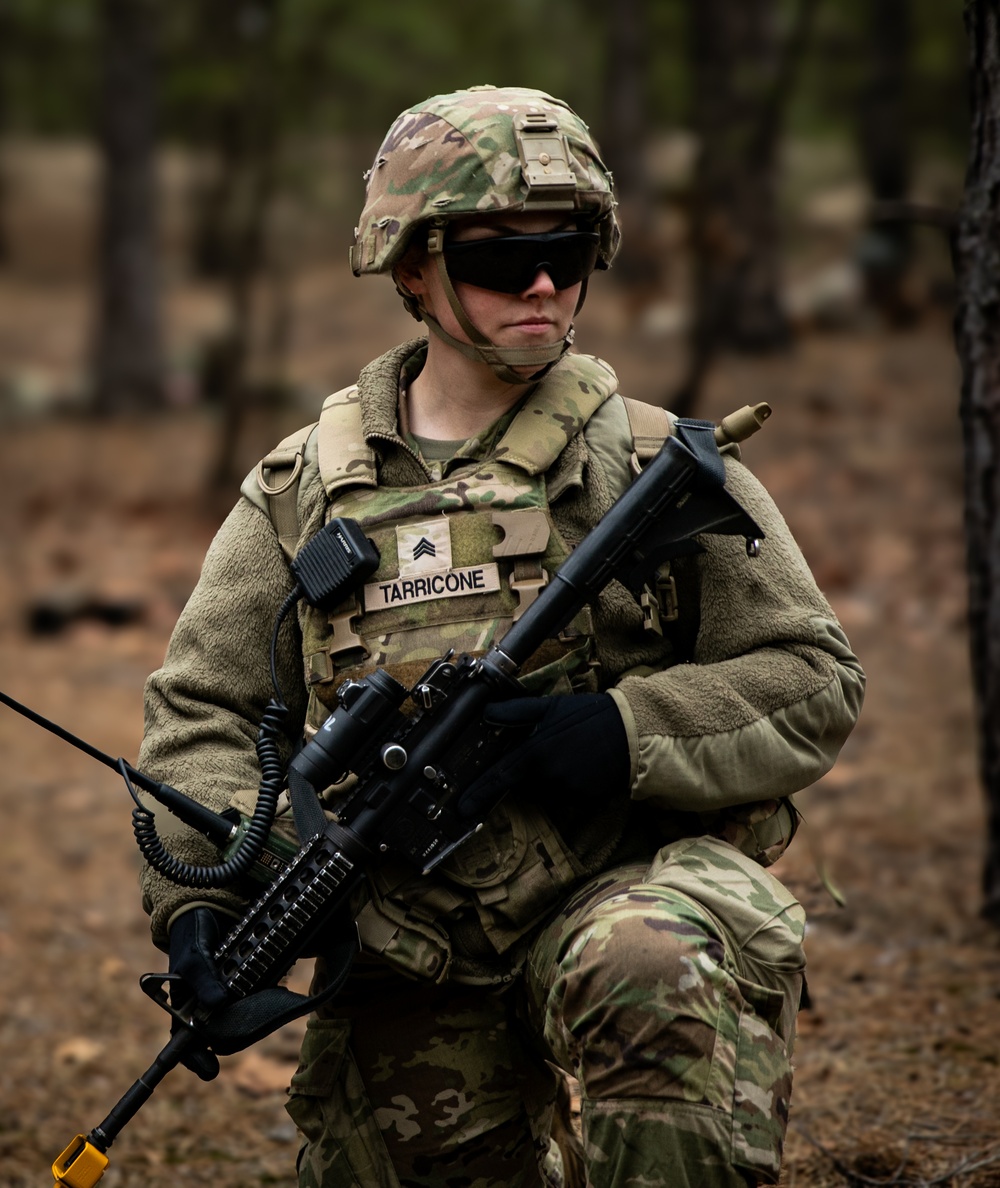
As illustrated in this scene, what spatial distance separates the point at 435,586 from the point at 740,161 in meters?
12.3

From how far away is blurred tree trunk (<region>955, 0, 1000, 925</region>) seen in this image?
14.7ft

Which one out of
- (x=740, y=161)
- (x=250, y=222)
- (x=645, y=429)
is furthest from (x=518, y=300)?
(x=740, y=161)

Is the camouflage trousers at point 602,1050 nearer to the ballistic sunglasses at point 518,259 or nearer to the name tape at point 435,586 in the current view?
the name tape at point 435,586

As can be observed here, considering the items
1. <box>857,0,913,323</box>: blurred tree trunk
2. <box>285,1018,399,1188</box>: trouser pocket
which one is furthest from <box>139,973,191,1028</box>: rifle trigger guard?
<box>857,0,913,323</box>: blurred tree trunk

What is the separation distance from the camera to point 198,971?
2998 mm

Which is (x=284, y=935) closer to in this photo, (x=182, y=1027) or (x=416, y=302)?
(x=182, y=1027)

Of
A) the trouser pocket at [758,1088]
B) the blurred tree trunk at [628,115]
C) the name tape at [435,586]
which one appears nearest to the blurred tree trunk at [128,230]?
the blurred tree trunk at [628,115]

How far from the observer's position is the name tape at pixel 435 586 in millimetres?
3109

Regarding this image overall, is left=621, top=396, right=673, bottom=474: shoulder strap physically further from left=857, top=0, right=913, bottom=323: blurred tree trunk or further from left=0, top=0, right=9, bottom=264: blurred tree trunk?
left=0, top=0, right=9, bottom=264: blurred tree trunk

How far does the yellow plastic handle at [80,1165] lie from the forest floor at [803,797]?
1445 millimetres

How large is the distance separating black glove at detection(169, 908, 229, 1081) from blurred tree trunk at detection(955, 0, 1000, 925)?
116 inches

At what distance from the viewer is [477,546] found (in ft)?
10.2

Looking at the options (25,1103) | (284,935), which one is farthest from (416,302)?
(25,1103)

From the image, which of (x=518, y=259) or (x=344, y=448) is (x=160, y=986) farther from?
(x=518, y=259)
